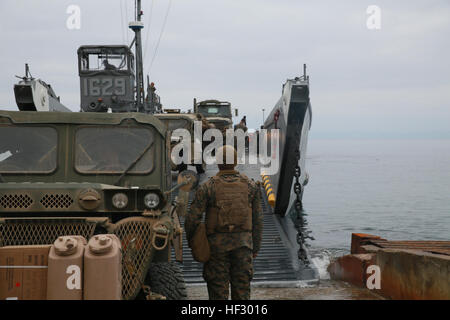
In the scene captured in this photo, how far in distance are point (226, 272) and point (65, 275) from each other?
157cm

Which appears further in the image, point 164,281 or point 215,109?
point 215,109

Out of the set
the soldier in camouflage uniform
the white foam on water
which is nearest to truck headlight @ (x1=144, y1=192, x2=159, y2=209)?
the soldier in camouflage uniform

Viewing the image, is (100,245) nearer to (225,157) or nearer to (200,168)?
(225,157)

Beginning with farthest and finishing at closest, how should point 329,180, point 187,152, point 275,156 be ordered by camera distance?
point 329,180
point 187,152
point 275,156

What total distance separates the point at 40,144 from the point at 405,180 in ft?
126

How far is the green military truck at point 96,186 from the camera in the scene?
14.6ft

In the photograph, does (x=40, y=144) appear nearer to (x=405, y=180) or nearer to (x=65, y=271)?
(x=65, y=271)

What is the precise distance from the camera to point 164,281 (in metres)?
4.79

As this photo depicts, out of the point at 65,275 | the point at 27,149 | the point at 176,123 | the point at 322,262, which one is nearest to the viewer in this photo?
the point at 65,275

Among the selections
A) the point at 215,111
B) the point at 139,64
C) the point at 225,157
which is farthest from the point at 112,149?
the point at 215,111

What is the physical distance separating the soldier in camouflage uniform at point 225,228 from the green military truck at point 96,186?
0.27m

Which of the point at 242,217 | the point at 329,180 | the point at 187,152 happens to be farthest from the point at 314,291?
the point at 329,180

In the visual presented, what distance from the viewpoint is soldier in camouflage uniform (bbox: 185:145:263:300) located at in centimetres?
480

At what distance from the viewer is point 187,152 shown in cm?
1281
